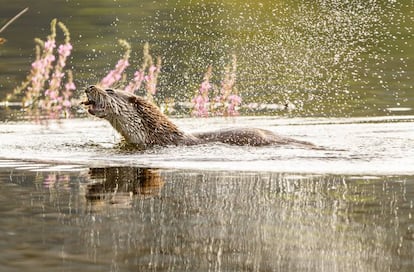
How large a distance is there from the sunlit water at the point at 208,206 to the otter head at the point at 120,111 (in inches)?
14.5

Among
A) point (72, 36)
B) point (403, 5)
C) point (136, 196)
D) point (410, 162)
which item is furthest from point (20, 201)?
point (403, 5)

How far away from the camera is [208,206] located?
1108cm

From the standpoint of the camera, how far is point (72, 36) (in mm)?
45375

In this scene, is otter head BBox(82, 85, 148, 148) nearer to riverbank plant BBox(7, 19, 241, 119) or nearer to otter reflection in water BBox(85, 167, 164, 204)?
otter reflection in water BBox(85, 167, 164, 204)

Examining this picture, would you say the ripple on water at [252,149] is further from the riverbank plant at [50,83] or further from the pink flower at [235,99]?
the pink flower at [235,99]

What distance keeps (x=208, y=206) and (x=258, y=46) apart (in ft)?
96.2

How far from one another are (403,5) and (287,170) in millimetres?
43342

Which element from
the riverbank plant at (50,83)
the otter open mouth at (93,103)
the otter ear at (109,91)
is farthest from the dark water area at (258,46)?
the otter open mouth at (93,103)

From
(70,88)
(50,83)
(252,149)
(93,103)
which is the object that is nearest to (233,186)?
(252,149)

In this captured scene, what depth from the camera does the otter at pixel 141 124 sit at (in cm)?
1619

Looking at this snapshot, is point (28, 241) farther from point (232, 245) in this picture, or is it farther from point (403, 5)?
point (403, 5)

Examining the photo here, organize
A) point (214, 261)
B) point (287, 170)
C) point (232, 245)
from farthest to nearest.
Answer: point (287, 170) → point (232, 245) → point (214, 261)

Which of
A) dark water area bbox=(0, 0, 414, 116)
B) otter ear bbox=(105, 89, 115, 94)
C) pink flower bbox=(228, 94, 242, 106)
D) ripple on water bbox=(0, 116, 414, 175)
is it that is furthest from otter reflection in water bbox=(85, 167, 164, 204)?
dark water area bbox=(0, 0, 414, 116)

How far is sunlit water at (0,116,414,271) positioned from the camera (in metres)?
8.66
